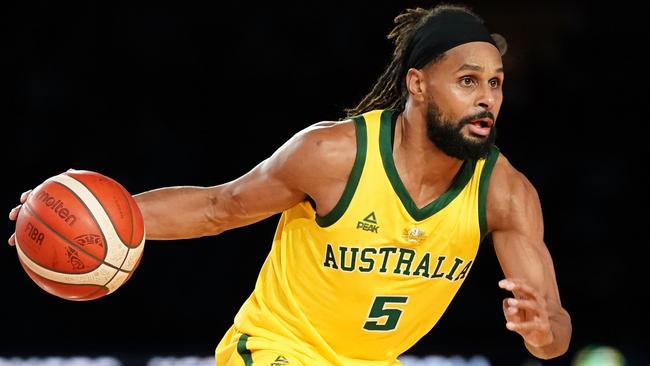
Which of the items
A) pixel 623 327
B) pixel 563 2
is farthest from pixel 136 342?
pixel 563 2

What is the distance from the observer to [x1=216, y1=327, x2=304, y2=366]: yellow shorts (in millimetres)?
3494

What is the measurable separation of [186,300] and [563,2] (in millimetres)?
4462

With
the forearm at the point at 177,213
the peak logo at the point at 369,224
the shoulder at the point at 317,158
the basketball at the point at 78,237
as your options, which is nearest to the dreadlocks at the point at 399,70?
the shoulder at the point at 317,158

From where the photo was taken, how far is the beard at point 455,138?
11.4 ft

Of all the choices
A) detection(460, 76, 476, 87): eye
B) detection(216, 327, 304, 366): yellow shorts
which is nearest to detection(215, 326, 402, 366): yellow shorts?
detection(216, 327, 304, 366): yellow shorts

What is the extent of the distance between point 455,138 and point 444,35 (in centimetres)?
37

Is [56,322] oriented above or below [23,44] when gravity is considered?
below

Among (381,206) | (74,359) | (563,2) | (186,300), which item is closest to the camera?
(381,206)

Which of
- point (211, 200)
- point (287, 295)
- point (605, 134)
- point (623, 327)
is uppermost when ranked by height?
point (211, 200)

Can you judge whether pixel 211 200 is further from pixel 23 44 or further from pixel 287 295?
pixel 23 44

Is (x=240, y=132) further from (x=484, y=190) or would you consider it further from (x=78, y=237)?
(x=78, y=237)

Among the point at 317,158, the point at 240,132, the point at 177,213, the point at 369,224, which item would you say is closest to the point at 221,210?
the point at 177,213

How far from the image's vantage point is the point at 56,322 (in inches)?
261

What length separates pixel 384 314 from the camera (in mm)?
3592
